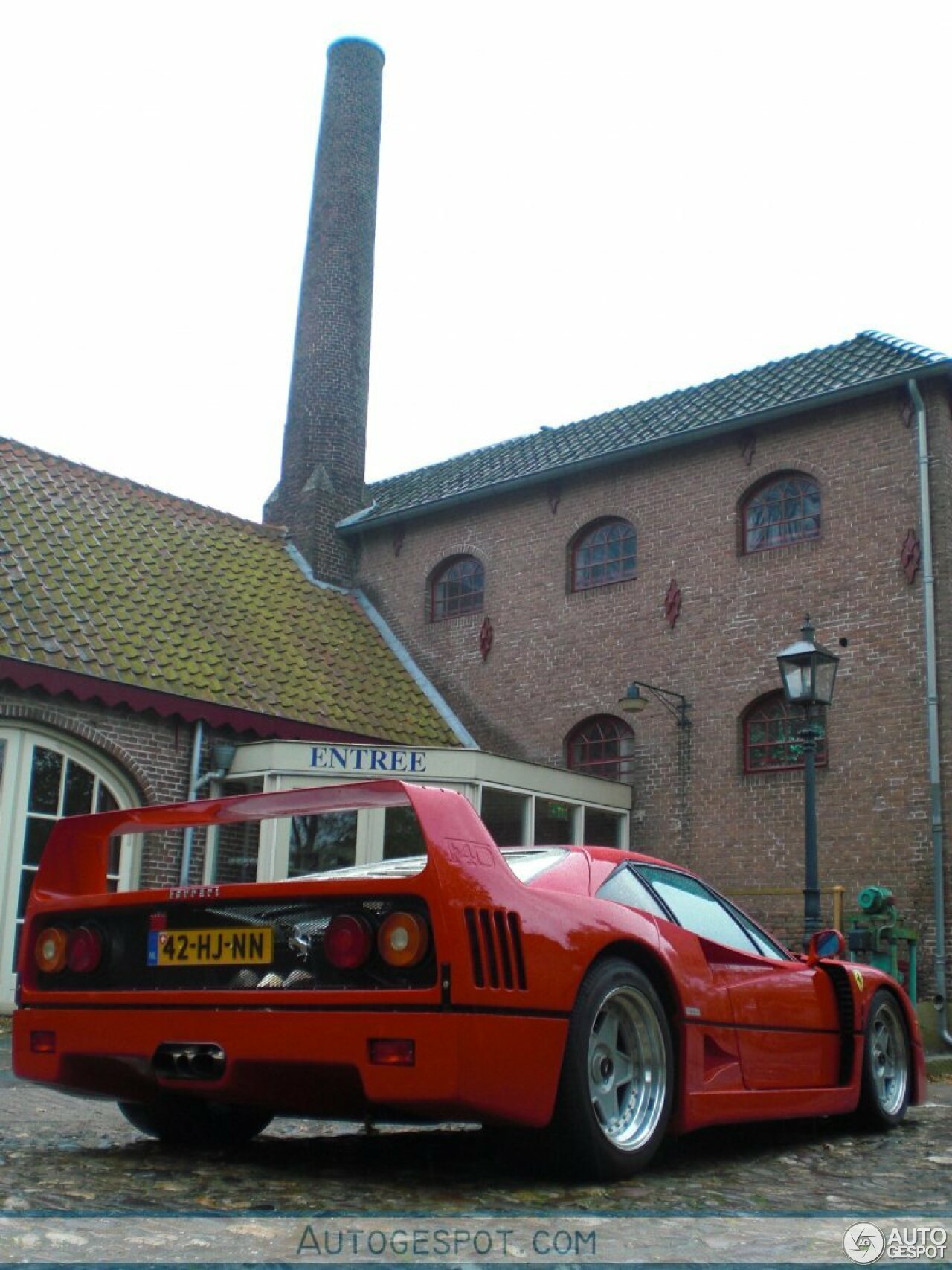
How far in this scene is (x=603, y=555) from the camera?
19.3 metres

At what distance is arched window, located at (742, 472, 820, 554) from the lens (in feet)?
56.6

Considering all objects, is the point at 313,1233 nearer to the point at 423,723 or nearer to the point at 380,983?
the point at 380,983

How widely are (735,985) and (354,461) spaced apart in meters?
18.4

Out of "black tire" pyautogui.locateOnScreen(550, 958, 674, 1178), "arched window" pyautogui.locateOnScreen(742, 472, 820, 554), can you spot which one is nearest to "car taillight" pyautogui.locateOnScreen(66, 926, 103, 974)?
"black tire" pyautogui.locateOnScreen(550, 958, 674, 1178)

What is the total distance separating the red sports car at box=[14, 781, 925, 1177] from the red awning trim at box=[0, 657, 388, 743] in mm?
8684

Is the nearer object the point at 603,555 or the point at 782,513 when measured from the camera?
the point at 782,513

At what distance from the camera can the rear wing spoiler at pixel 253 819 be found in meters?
4.29

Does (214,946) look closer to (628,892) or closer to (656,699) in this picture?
(628,892)

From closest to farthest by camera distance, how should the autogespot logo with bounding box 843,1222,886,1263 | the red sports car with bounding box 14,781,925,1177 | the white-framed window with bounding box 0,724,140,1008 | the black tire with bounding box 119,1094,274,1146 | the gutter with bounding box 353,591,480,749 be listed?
the autogespot logo with bounding box 843,1222,886,1263 < the red sports car with bounding box 14,781,925,1177 < the black tire with bounding box 119,1094,274,1146 < the white-framed window with bounding box 0,724,140,1008 < the gutter with bounding box 353,591,480,749

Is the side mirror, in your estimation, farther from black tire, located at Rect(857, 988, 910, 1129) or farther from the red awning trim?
the red awning trim

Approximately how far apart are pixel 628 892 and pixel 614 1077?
2.55 feet

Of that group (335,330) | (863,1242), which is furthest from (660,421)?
(863,1242)

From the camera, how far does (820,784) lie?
16.1 meters

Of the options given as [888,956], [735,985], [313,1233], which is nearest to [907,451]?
[888,956]
